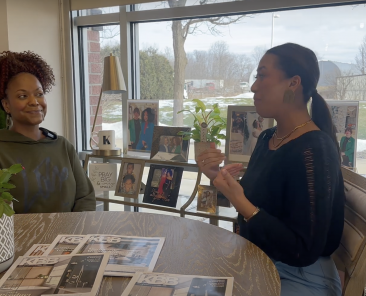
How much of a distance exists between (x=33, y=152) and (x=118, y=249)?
1.01 meters

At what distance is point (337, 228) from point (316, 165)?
10.4 inches

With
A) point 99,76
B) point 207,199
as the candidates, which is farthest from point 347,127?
point 99,76

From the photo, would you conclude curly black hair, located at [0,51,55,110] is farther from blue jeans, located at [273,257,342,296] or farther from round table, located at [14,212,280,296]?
blue jeans, located at [273,257,342,296]

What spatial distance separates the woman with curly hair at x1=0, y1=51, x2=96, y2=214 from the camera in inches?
74.0

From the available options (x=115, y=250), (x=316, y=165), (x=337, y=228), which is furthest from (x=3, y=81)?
(x=337, y=228)

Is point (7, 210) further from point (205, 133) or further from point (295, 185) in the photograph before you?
point (205, 133)

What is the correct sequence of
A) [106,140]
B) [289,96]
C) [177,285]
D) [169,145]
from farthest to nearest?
[106,140] < [169,145] < [289,96] < [177,285]

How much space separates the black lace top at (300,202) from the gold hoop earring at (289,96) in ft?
0.53

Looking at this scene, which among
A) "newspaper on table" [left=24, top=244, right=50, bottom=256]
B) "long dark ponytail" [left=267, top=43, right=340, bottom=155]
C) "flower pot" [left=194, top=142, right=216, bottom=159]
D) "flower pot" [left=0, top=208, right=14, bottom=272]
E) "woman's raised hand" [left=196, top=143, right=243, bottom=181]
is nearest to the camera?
"flower pot" [left=0, top=208, right=14, bottom=272]

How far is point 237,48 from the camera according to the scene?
2646 mm

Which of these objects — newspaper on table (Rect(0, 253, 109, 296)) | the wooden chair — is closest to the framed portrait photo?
the wooden chair

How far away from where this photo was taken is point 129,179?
2.67 m

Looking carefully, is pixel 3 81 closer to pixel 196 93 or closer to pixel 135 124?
pixel 135 124

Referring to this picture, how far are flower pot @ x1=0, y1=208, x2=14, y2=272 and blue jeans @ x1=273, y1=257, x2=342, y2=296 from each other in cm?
86
